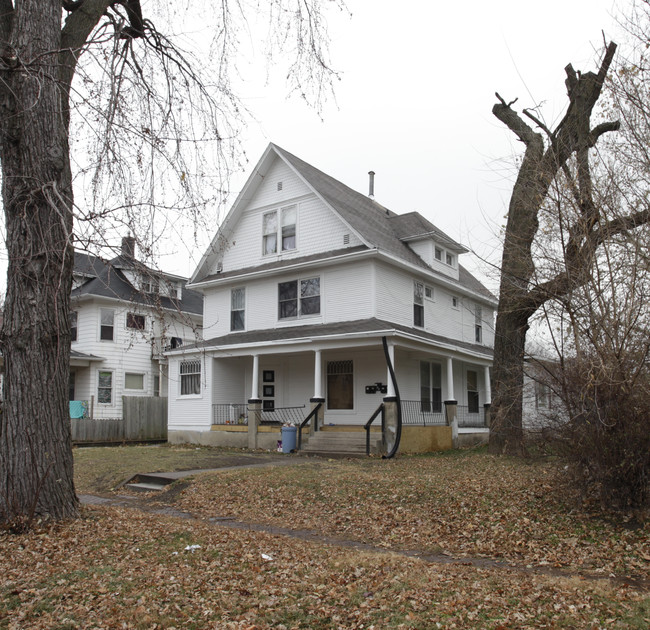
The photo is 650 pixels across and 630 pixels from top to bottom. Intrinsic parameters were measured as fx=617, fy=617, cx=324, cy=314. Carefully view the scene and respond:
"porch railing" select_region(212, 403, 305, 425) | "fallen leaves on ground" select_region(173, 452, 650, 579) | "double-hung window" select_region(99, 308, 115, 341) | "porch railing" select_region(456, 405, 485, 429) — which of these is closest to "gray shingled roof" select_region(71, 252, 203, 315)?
"double-hung window" select_region(99, 308, 115, 341)

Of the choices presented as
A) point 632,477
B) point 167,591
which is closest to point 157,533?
point 167,591

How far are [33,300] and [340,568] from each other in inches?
178

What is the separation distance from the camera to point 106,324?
2850 cm

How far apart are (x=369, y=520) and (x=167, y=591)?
4.29 meters

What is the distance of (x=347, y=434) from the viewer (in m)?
17.8

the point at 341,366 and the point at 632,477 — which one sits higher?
the point at 341,366

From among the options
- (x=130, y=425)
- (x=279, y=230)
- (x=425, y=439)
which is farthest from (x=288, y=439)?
(x=130, y=425)

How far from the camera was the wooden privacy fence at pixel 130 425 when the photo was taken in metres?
24.7

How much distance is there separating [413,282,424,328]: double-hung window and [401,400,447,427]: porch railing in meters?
2.80

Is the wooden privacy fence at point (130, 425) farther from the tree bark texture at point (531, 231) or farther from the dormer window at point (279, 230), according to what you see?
the tree bark texture at point (531, 231)

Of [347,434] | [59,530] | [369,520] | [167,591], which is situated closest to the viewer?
[167,591]

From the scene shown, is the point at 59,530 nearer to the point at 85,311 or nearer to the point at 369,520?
the point at 369,520

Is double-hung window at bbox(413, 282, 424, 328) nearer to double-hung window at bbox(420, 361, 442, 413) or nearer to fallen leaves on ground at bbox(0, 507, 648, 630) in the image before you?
double-hung window at bbox(420, 361, 442, 413)

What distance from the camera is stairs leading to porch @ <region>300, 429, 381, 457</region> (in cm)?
1719
